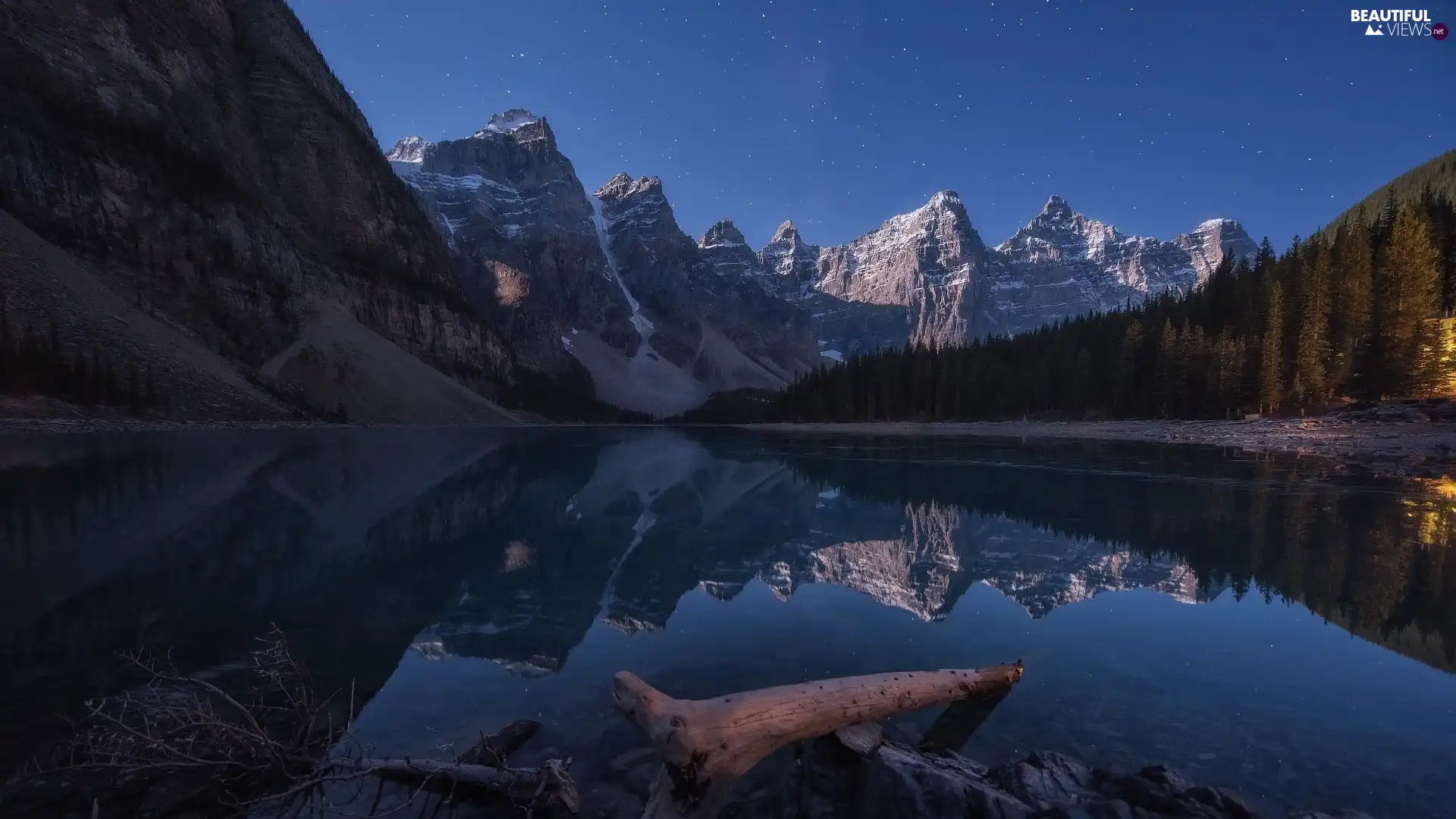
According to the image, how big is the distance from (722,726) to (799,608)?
23.4ft

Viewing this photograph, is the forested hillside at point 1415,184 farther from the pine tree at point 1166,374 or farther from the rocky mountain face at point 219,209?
the rocky mountain face at point 219,209

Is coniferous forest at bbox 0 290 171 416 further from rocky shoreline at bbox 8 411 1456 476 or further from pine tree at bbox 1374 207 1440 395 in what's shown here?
pine tree at bbox 1374 207 1440 395

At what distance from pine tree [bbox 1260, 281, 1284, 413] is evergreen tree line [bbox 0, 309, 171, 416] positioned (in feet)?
380

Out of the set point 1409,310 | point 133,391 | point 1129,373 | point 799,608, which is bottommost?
point 799,608

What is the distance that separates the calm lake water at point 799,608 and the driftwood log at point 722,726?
1.29 metres

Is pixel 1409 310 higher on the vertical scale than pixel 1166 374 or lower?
higher

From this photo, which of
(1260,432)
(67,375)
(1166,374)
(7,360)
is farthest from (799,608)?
(67,375)

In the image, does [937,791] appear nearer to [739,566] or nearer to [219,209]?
[739,566]

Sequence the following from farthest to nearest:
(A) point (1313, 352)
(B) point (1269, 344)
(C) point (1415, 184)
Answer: (C) point (1415, 184) < (B) point (1269, 344) < (A) point (1313, 352)

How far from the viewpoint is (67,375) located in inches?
2446

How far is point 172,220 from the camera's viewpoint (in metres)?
97.8

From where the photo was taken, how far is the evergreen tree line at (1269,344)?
51.0m

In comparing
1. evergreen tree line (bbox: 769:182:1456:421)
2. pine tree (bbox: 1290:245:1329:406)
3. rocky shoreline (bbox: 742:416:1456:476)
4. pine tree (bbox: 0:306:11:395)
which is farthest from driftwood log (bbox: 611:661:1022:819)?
pine tree (bbox: 0:306:11:395)

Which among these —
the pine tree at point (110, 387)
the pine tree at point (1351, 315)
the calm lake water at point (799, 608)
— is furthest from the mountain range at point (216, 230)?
the pine tree at point (1351, 315)
